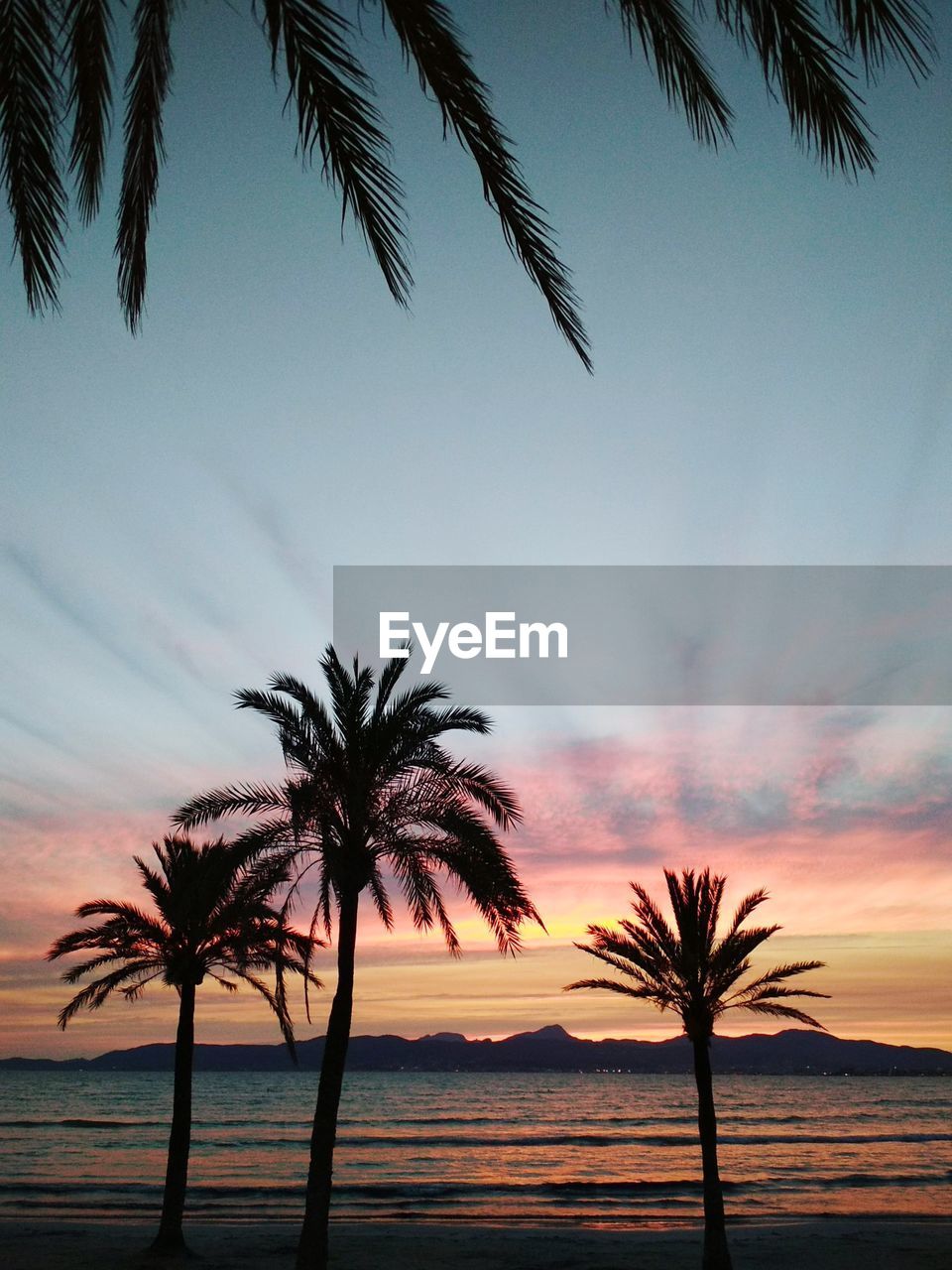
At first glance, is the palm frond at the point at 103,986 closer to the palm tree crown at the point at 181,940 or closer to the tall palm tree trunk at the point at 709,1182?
the palm tree crown at the point at 181,940

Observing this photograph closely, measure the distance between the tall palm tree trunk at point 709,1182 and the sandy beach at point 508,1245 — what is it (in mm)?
6828

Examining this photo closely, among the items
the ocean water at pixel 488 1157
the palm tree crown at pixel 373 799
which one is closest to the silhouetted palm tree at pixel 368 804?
the palm tree crown at pixel 373 799

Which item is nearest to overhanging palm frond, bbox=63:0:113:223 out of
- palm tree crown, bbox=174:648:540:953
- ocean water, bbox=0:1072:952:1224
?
palm tree crown, bbox=174:648:540:953

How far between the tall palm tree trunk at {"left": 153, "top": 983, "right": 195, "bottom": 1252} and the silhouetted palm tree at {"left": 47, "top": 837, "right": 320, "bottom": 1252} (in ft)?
0.07

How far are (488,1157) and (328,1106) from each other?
46.5 metres

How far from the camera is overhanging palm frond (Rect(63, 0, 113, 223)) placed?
14.2 feet

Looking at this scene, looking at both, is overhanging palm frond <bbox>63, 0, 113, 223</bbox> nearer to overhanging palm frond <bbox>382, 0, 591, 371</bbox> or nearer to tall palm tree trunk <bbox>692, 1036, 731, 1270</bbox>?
overhanging palm frond <bbox>382, 0, 591, 371</bbox>

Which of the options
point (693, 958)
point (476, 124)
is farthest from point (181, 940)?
point (476, 124)

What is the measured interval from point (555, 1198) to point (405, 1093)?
292ft

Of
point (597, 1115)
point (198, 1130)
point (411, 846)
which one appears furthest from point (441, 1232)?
point (597, 1115)

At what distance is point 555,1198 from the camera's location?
39.5 meters

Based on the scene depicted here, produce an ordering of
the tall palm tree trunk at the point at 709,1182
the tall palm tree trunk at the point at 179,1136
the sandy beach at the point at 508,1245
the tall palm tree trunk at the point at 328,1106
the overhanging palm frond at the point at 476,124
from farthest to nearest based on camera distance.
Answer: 1. the sandy beach at the point at 508,1245
2. the tall palm tree trunk at the point at 179,1136
3. the tall palm tree trunk at the point at 709,1182
4. the tall palm tree trunk at the point at 328,1106
5. the overhanging palm frond at the point at 476,124

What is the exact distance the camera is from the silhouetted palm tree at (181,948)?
2073 centimetres

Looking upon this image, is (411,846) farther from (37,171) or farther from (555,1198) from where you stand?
(555,1198)
